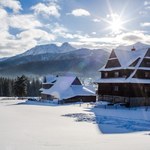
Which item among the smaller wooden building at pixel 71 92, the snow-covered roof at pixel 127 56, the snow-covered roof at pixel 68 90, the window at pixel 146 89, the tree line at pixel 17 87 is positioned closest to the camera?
the window at pixel 146 89

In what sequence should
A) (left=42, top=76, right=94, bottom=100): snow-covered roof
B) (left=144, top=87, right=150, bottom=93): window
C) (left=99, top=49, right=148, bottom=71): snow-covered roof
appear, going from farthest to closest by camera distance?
(left=42, top=76, right=94, bottom=100): snow-covered roof
(left=99, top=49, right=148, bottom=71): snow-covered roof
(left=144, top=87, right=150, bottom=93): window

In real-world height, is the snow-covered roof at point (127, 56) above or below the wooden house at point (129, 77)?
above

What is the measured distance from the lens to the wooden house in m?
47.1

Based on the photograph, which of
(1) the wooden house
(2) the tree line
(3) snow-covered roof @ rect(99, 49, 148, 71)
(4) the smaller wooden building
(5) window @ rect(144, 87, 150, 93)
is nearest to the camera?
(1) the wooden house

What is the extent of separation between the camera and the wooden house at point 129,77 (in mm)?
47094

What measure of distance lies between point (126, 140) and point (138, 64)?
104ft

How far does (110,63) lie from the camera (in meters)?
52.9

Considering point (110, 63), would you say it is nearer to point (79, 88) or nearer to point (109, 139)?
point (79, 88)

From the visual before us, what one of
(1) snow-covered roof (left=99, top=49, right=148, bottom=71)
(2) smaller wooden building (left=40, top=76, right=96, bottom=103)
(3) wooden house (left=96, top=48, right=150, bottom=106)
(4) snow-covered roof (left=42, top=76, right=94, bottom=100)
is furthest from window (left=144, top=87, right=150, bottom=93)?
(4) snow-covered roof (left=42, top=76, right=94, bottom=100)

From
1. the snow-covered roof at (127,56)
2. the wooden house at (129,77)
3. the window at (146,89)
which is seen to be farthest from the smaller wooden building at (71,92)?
the window at (146,89)

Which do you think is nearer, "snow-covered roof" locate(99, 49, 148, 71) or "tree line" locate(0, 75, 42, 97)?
"snow-covered roof" locate(99, 49, 148, 71)

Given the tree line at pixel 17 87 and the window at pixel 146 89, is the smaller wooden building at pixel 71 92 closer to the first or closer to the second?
the window at pixel 146 89

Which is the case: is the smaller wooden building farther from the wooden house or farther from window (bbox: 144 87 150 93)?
window (bbox: 144 87 150 93)

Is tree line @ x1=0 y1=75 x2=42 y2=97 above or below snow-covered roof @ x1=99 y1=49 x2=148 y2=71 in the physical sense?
below
